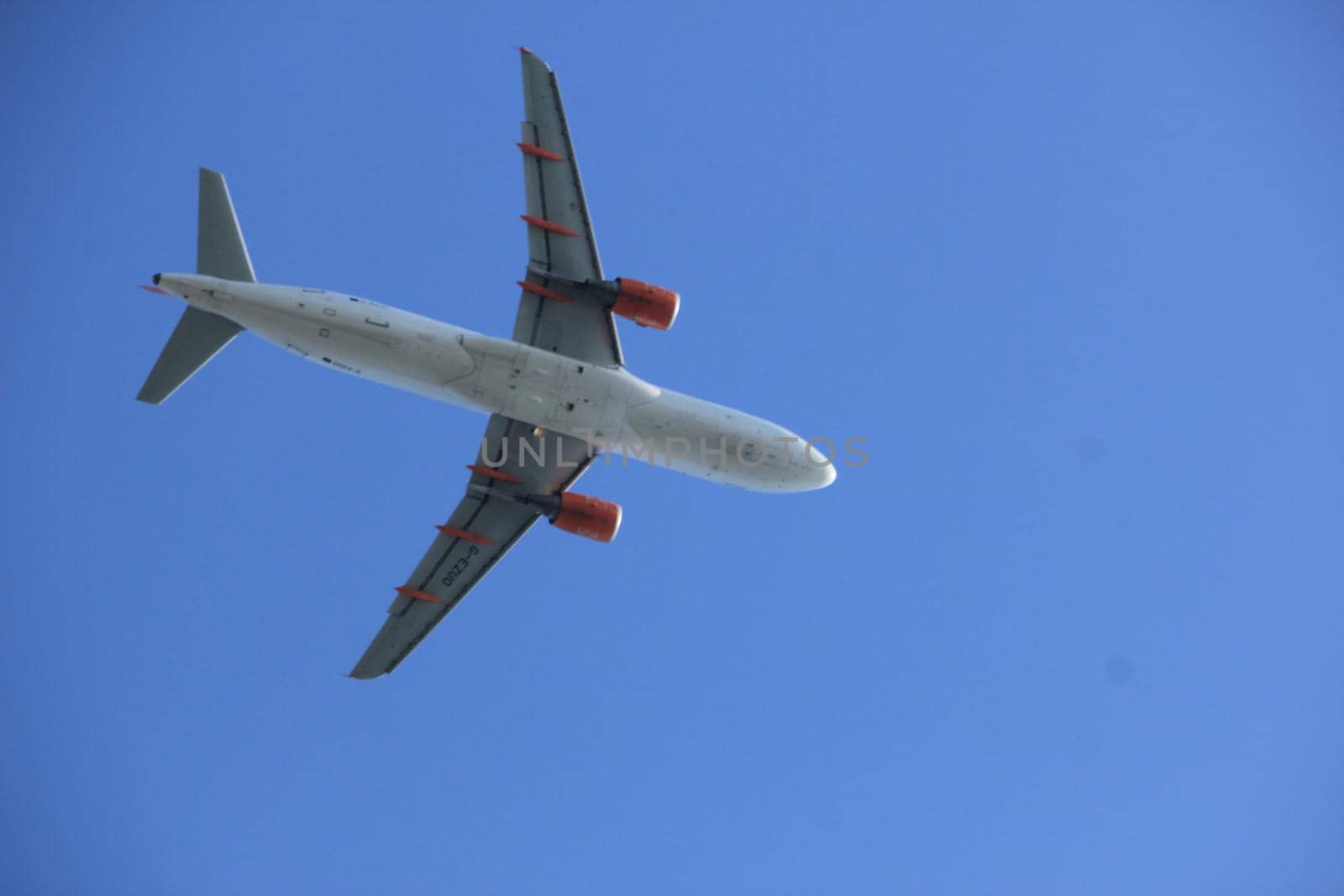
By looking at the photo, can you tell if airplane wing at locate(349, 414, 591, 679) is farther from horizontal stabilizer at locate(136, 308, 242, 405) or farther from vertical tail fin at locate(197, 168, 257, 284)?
vertical tail fin at locate(197, 168, 257, 284)

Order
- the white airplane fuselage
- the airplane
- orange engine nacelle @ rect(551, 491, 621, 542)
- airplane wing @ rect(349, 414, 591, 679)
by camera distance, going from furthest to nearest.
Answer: airplane wing @ rect(349, 414, 591, 679)
orange engine nacelle @ rect(551, 491, 621, 542)
the airplane
the white airplane fuselage

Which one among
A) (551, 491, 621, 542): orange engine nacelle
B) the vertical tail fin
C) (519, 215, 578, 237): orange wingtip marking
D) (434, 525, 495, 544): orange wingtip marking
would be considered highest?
(519, 215, 578, 237): orange wingtip marking

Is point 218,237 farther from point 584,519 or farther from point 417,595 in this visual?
point 584,519

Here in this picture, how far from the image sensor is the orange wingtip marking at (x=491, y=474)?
108ft

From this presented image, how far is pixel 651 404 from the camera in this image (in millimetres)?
30859

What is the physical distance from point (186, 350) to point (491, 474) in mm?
9903

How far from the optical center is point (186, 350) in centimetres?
2830

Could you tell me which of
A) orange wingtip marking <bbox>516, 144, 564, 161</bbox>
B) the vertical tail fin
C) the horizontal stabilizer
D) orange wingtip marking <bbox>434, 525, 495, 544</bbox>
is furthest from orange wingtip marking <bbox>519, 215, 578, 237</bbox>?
orange wingtip marking <bbox>434, 525, 495, 544</bbox>

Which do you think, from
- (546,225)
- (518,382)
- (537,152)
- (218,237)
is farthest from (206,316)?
(537,152)

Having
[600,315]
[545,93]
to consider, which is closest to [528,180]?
[545,93]

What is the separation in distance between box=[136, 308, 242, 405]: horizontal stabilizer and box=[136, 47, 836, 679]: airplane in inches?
1.4

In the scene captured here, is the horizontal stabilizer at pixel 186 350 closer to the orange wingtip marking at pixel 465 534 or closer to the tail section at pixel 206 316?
the tail section at pixel 206 316

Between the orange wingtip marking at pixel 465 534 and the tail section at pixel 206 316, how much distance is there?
358 inches

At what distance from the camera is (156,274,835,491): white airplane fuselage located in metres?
27.4
